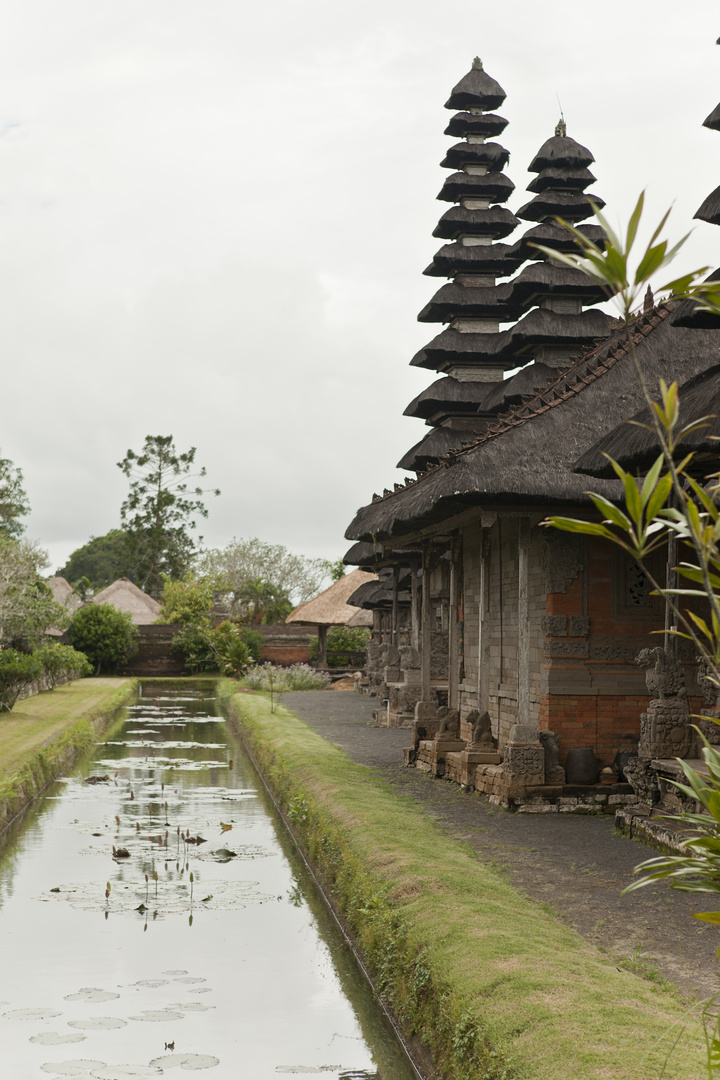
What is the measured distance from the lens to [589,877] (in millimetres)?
8180

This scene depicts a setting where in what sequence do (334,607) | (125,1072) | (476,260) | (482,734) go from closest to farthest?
(125,1072) → (482,734) → (476,260) → (334,607)

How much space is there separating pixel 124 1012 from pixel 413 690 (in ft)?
51.2

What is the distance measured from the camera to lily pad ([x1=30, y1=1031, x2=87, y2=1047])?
5.91 metres

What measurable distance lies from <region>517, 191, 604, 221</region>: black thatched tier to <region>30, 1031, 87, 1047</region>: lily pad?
1220 cm

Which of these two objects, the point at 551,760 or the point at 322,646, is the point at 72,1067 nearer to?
the point at 551,760

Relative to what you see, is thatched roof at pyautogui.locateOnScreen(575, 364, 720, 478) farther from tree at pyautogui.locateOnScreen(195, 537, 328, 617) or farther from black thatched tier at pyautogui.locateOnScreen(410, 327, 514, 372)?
tree at pyautogui.locateOnScreen(195, 537, 328, 617)

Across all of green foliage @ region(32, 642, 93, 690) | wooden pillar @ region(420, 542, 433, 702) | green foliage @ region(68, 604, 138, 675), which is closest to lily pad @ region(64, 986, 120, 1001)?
wooden pillar @ region(420, 542, 433, 702)

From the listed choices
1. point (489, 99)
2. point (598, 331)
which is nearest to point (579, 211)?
point (598, 331)

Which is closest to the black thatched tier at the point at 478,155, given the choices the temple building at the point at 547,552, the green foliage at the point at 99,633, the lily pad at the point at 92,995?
the temple building at the point at 547,552

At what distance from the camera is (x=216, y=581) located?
168 feet

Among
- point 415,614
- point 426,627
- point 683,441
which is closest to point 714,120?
point 683,441

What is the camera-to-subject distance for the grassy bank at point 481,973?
4.31 meters

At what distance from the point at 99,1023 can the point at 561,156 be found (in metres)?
12.9

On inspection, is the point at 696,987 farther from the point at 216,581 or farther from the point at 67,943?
the point at 216,581
